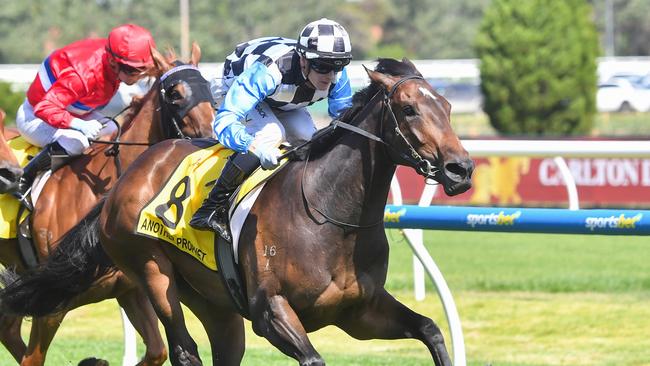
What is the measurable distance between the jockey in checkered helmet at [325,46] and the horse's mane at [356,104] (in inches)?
5.6

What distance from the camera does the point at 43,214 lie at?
6477mm

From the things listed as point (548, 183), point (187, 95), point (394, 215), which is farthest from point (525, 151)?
point (548, 183)

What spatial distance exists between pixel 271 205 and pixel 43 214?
2.08 meters

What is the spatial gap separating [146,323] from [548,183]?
10.2m

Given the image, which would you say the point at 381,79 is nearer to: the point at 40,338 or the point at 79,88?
the point at 79,88

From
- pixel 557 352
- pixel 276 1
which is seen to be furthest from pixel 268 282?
pixel 276 1

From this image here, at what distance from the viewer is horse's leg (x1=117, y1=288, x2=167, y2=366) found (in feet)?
19.4

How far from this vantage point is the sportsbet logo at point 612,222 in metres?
5.39

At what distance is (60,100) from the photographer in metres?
6.48

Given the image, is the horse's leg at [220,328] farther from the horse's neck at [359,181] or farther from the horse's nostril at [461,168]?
the horse's nostril at [461,168]

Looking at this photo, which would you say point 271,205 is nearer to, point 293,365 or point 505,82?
point 293,365

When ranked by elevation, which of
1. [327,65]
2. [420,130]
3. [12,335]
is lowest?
[12,335]

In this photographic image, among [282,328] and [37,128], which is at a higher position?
[282,328]

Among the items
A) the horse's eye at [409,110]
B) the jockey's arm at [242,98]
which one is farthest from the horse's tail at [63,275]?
the horse's eye at [409,110]
